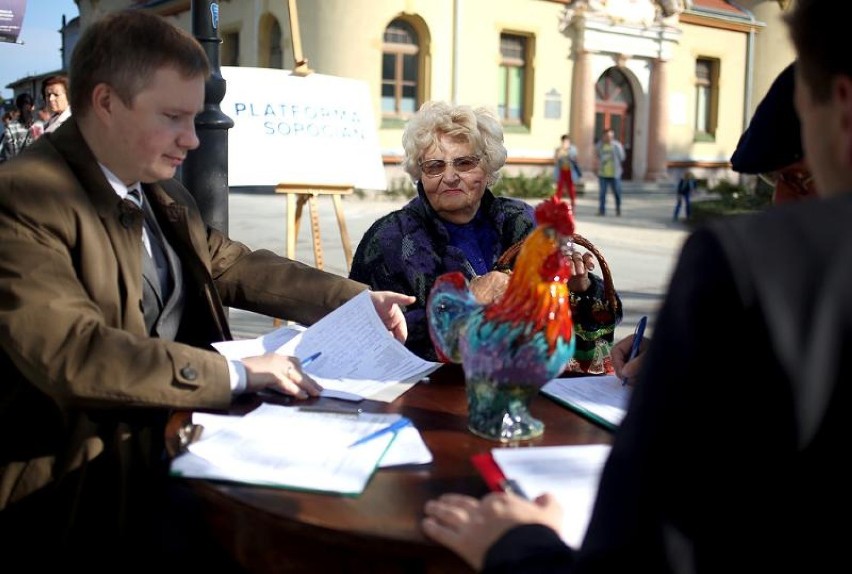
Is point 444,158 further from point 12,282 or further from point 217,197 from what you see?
point 12,282

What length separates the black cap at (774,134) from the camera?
1.37 meters

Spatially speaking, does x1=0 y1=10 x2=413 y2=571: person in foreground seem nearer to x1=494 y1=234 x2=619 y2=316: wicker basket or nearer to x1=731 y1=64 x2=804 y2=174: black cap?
x1=494 y1=234 x2=619 y2=316: wicker basket

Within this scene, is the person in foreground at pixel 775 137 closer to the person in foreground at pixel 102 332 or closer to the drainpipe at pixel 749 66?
the person in foreground at pixel 102 332

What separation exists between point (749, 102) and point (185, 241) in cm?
2420

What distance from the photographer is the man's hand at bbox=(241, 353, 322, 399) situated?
1669 mm

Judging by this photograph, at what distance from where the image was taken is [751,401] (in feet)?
2.12

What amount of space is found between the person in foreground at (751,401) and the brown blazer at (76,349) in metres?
1.03

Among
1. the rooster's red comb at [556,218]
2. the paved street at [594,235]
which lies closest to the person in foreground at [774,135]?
the rooster's red comb at [556,218]

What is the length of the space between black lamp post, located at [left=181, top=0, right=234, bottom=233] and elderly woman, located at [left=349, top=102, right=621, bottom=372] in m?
0.91

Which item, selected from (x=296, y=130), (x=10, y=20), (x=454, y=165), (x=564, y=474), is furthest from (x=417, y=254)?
(x=10, y=20)

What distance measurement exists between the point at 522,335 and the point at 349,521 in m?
0.44

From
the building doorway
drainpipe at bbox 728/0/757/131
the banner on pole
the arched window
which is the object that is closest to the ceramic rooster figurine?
the banner on pole

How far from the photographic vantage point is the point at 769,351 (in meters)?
0.63

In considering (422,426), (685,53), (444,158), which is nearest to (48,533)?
(422,426)
